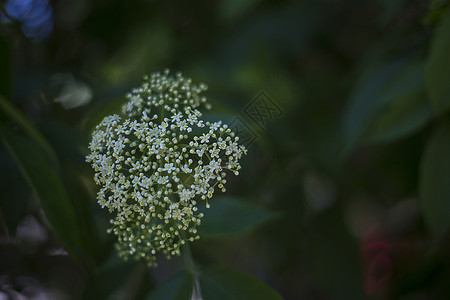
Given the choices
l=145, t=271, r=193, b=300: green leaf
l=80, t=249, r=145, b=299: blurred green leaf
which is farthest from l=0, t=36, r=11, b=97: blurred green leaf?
l=145, t=271, r=193, b=300: green leaf

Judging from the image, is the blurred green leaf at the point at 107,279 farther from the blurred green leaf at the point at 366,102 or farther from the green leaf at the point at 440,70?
→ the green leaf at the point at 440,70

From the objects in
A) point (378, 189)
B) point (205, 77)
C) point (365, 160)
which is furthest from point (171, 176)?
point (365, 160)

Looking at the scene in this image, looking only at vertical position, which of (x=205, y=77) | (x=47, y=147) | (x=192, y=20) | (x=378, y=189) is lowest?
(x=378, y=189)

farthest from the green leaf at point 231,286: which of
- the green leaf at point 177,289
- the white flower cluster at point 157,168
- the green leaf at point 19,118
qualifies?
the green leaf at point 19,118

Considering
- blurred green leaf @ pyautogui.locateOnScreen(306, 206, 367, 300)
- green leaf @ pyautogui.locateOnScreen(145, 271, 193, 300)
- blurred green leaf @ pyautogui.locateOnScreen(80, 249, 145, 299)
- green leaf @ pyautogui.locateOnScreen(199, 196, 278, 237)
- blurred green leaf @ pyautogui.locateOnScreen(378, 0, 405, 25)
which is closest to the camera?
green leaf @ pyautogui.locateOnScreen(145, 271, 193, 300)

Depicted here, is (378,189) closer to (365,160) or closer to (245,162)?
(365,160)

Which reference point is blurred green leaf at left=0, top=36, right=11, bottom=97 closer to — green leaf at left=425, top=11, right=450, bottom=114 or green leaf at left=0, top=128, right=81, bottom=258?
green leaf at left=0, top=128, right=81, bottom=258

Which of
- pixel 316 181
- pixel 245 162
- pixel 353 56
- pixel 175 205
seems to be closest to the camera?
pixel 175 205
